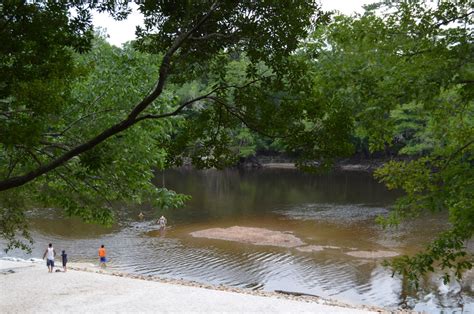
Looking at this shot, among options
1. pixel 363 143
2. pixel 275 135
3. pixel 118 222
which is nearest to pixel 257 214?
pixel 118 222

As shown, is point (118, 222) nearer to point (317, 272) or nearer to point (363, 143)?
point (317, 272)

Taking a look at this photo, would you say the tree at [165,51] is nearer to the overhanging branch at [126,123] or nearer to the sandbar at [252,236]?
the overhanging branch at [126,123]

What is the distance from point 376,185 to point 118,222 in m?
32.3

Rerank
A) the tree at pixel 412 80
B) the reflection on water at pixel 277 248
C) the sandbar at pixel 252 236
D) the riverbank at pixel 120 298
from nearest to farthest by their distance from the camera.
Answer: the tree at pixel 412 80 → the riverbank at pixel 120 298 → the reflection on water at pixel 277 248 → the sandbar at pixel 252 236

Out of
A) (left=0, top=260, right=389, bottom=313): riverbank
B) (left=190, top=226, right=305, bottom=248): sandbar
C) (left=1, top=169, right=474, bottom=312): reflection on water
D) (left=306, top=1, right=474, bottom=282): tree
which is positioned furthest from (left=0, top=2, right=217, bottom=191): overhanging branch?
(left=190, top=226, right=305, bottom=248): sandbar

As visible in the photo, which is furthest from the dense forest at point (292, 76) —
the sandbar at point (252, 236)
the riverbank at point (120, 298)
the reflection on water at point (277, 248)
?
the sandbar at point (252, 236)

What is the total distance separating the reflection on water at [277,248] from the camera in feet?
66.4

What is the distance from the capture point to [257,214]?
3750 centimetres

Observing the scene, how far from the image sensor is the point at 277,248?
27016 millimetres

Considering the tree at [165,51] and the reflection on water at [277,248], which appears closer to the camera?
the tree at [165,51]

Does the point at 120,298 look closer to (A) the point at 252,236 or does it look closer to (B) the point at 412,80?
(B) the point at 412,80

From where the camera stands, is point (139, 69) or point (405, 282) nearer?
point (139, 69)

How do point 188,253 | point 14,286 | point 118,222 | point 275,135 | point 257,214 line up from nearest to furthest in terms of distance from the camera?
point 275,135 → point 14,286 → point 188,253 → point 118,222 → point 257,214

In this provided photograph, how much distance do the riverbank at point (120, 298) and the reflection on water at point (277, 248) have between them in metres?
2.61
